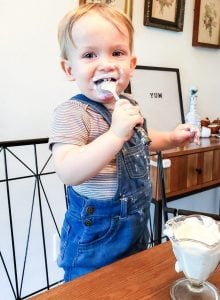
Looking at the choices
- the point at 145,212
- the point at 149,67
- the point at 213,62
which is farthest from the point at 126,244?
the point at 213,62

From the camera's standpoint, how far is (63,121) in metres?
0.71

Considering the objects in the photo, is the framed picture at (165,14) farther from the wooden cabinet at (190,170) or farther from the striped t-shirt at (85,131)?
the striped t-shirt at (85,131)

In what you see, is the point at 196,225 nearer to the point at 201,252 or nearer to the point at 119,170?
the point at 201,252

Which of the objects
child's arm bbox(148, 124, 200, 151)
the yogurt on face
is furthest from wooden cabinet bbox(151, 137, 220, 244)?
the yogurt on face

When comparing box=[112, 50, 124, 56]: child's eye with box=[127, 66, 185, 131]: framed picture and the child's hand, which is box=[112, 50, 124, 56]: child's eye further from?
box=[127, 66, 185, 131]: framed picture

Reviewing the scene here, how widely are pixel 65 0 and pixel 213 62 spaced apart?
1083 mm

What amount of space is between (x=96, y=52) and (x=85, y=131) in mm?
172

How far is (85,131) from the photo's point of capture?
72 cm

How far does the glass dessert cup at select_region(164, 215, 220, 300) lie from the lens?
49 centimetres

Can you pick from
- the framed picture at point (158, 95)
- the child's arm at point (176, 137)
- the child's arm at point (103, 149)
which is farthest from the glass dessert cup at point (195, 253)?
the framed picture at point (158, 95)

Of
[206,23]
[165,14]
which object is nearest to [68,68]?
[165,14]

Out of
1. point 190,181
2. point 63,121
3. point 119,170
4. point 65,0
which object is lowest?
point 190,181

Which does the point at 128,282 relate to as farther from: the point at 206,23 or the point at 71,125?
the point at 206,23

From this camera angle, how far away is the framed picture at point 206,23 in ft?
6.16
